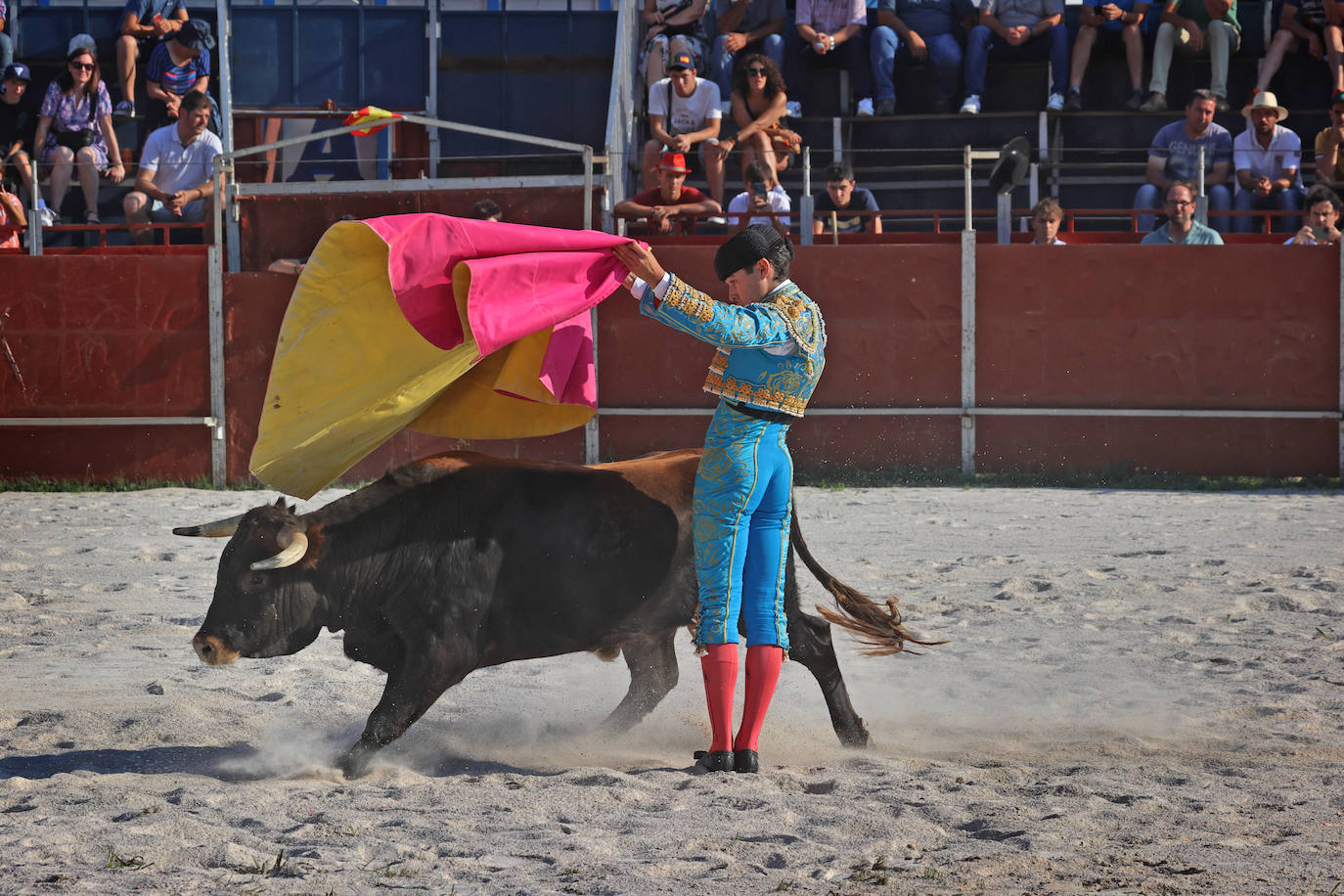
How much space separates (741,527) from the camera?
3.40 meters

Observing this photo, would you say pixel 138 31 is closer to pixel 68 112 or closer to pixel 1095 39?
pixel 68 112

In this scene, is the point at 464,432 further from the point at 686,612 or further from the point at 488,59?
the point at 488,59

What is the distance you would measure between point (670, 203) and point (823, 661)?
227 inches

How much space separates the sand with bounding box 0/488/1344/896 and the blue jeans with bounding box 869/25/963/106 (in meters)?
5.42

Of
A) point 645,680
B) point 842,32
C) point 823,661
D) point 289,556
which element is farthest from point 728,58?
point 289,556

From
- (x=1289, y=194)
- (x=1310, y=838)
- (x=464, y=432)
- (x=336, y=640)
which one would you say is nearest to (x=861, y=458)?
(x=1289, y=194)

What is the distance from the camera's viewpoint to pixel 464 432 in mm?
3855

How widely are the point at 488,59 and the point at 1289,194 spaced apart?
6.09 m

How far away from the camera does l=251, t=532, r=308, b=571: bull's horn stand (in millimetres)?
3375

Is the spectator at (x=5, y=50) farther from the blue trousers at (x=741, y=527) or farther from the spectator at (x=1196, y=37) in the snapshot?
the blue trousers at (x=741, y=527)

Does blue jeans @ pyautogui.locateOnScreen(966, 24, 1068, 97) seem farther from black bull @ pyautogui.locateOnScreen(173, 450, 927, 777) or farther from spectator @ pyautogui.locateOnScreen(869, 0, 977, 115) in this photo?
black bull @ pyautogui.locateOnScreen(173, 450, 927, 777)

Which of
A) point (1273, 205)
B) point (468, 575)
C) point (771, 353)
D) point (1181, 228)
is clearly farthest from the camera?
point (1273, 205)

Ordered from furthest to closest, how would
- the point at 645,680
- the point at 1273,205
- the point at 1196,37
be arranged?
1. the point at 1196,37
2. the point at 1273,205
3. the point at 645,680

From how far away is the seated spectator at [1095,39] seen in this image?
35.0ft
